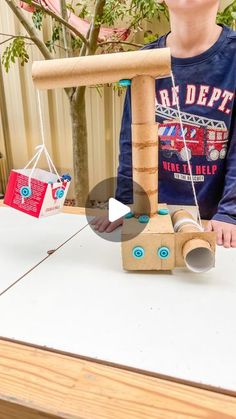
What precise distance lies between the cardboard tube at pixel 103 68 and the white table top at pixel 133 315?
258mm

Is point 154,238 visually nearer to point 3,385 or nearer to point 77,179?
point 3,385

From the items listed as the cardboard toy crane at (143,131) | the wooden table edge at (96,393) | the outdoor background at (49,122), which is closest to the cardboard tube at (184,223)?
the cardboard toy crane at (143,131)

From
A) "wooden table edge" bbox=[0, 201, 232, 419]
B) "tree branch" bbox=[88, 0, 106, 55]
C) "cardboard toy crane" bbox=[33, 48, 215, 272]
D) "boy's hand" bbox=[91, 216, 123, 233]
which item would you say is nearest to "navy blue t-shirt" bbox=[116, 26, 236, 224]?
"boy's hand" bbox=[91, 216, 123, 233]

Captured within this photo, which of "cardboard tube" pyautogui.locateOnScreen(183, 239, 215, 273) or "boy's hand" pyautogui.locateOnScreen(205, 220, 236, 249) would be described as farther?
"boy's hand" pyautogui.locateOnScreen(205, 220, 236, 249)

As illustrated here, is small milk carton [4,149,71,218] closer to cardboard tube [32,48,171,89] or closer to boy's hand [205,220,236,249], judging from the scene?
cardboard tube [32,48,171,89]

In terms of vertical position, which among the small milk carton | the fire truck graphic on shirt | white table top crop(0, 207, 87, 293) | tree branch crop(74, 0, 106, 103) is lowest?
white table top crop(0, 207, 87, 293)

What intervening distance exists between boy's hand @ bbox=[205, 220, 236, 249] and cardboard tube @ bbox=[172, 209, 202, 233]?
0.08 metres

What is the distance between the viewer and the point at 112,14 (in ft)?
4.91

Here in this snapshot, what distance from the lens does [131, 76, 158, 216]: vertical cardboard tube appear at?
1.49 feet

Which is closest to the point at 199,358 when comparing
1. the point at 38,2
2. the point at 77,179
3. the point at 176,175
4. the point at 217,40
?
the point at 176,175

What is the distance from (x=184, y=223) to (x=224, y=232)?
0.13 metres

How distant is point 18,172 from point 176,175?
0.39 metres

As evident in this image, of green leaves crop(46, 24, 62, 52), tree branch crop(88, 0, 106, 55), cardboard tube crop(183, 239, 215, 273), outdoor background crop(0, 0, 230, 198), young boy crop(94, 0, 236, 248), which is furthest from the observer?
outdoor background crop(0, 0, 230, 198)

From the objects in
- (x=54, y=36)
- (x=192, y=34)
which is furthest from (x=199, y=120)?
(x=54, y=36)
